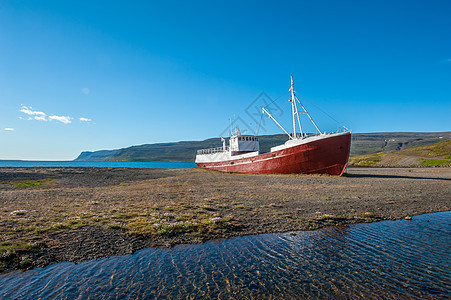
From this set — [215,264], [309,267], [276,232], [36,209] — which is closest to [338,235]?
[276,232]

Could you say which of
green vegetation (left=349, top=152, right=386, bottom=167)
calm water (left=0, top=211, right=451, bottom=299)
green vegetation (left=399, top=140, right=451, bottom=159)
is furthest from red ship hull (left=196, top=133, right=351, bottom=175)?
green vegetation (left=399, top=140, right=451, bottom=159)

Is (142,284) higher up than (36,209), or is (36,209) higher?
(36,209)

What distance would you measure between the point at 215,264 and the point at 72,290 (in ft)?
14.3

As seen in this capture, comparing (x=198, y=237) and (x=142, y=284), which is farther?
(x=198, y=237)

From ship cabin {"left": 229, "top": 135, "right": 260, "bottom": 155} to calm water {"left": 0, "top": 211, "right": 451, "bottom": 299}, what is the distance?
49.1 metres

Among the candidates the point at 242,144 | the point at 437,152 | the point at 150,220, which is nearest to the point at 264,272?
the point at 150,220

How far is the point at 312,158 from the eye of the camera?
4056 centimetres

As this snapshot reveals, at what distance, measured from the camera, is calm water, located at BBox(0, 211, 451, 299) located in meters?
6.50

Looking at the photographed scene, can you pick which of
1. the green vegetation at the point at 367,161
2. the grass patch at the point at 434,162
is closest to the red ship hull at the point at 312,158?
the grass patch at the point at 434,162

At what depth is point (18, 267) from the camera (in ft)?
25.1

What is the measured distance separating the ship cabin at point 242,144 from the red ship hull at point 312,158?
11.5 meters

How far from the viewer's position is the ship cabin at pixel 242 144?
5962 cm

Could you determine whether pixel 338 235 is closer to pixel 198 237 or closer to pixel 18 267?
pixel 198 237

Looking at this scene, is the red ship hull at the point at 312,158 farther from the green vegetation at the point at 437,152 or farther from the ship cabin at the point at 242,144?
the green vegetation at the point at 437,152
